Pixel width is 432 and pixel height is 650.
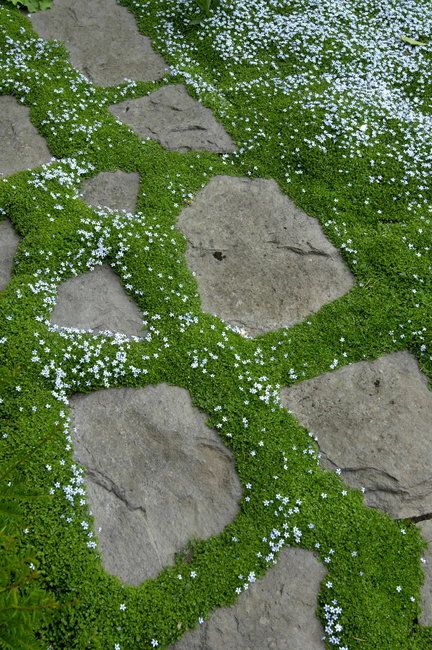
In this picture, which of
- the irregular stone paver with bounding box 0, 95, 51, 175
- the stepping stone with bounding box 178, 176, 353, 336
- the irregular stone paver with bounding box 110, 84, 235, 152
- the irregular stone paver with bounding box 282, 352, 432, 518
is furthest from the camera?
the irregular stone paver with bounding box 110, 84, 235, 152

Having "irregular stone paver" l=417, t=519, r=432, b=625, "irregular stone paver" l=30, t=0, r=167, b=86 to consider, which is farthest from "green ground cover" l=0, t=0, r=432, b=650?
"irregular stone paver" l=30, t=0, r=167, b=86

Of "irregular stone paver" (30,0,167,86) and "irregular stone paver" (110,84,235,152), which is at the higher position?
"irregular stone paver" (30,0,167,86)

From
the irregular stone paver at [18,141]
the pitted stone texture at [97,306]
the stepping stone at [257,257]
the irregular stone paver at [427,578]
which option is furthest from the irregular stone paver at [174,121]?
the irregular stone paver at [427,578]

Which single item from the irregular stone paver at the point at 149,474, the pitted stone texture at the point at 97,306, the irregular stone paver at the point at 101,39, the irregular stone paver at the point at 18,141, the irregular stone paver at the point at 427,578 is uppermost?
the irregular stone paver at the point at 101,39

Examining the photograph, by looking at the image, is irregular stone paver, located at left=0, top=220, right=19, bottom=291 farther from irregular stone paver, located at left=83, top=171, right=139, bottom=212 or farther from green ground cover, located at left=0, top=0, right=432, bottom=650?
irregular stone paver, located at left=83, top=171, right=139, bottom=212

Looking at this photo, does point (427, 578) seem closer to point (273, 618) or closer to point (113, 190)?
point (273, 618)

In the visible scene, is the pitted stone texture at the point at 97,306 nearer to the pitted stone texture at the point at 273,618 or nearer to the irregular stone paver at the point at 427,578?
the pitted stone texture at the point at 273,618

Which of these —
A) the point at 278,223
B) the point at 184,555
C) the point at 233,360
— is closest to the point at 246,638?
the point at 184,555
